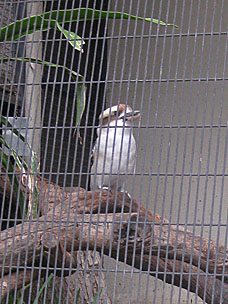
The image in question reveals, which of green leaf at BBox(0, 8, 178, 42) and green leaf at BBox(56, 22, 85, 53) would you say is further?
green leaf at BBox(0, 8, 178, 42)

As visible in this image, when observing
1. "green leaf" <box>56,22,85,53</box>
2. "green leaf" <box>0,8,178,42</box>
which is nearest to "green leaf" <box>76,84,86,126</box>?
"green leaf" <box>56,22,85,53</box>

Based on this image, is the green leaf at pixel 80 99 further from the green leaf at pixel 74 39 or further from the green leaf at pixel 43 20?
the green leaf at pixel 43 20

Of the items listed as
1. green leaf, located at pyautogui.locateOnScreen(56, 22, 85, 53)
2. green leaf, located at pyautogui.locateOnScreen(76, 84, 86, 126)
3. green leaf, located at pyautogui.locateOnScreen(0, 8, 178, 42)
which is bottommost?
green leaf, located at pyautogui.locateOnScreen(76, 84, 86, 126)

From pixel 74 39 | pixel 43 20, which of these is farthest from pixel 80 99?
pixel 43 20

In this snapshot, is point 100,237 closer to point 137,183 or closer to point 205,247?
point 205,247

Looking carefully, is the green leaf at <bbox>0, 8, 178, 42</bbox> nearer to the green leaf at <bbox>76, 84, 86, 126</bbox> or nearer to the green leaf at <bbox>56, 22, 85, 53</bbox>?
the green leaf at <bbox>56, 22, 85, 53</bbox>

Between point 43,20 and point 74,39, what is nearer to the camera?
point 74,39

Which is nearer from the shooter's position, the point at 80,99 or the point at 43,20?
the point at 80,99

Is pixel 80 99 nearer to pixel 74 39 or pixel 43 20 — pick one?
pixel 74 39

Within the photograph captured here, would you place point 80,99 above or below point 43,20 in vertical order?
below

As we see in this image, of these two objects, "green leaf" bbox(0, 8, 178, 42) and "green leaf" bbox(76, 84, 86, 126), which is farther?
"green leaf" bbox(0, 8, 178, 42)

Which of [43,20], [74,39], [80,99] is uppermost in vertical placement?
[43,20]

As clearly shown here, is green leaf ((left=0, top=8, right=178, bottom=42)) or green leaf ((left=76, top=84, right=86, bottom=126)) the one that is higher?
green leaf ((left=0, top=8, right=178, bottom=42))

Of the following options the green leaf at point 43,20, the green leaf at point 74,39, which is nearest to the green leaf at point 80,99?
the green leaf at point 74,39
